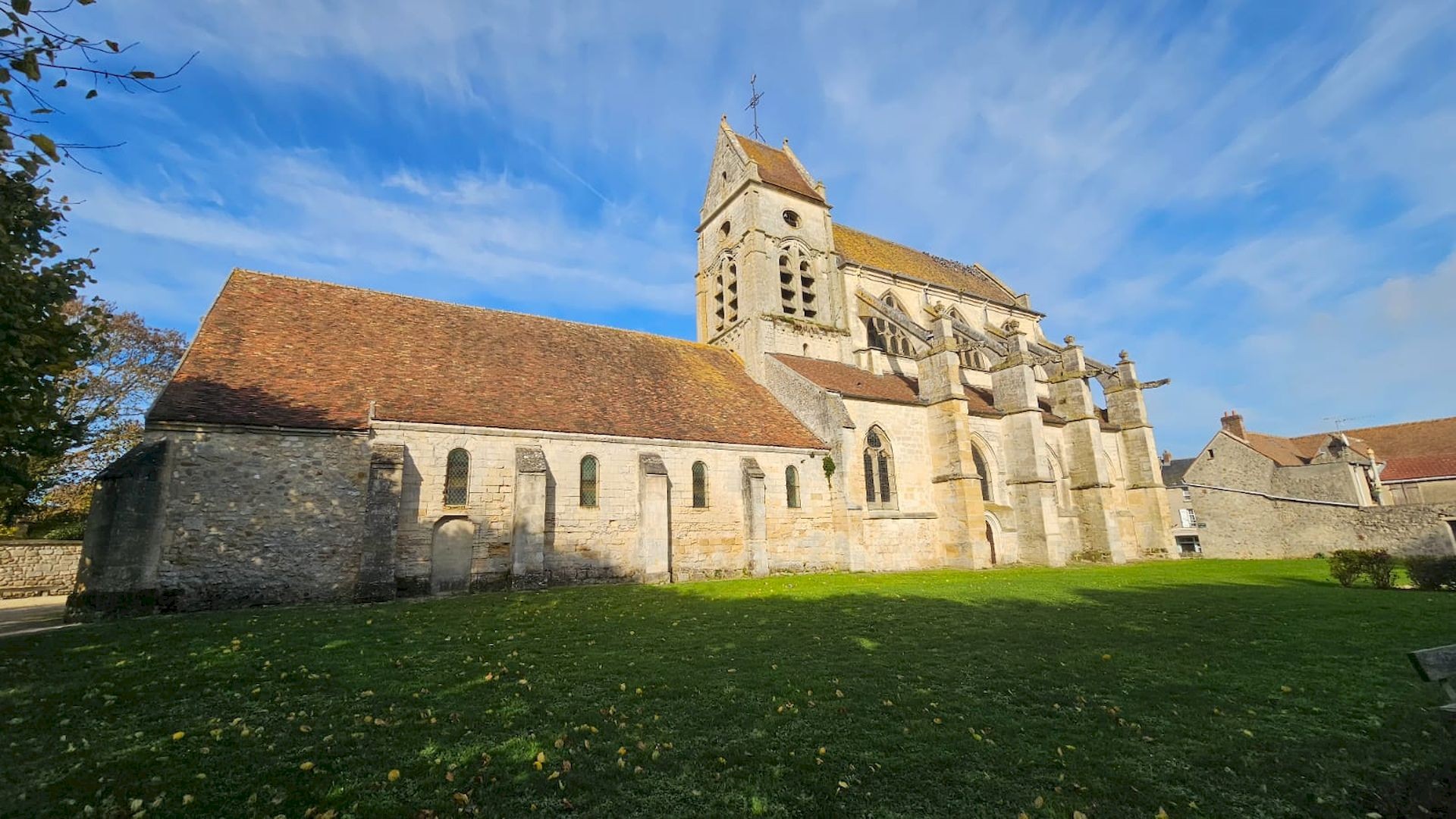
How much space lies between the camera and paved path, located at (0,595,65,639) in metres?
11.9

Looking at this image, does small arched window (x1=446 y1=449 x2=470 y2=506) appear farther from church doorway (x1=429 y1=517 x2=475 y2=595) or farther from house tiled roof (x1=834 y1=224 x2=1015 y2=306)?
house tiled roof (x1=834 y1=224 x2=1015 y2=306)

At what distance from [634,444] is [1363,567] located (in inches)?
758

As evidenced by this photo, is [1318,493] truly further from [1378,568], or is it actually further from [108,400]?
[108,400]

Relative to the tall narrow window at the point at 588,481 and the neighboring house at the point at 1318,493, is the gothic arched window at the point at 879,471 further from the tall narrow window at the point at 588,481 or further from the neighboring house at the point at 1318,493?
the neighboring house at the point at 1318,493

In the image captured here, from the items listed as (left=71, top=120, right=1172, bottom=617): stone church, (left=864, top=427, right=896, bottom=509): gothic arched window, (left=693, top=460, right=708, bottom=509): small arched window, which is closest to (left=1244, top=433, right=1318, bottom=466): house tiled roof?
(left=71, top=120, right=1172, bottom=617): stone church

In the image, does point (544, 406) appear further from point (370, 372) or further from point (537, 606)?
point (537, 606)

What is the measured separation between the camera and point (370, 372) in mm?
17359

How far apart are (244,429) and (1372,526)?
3850 centimetres

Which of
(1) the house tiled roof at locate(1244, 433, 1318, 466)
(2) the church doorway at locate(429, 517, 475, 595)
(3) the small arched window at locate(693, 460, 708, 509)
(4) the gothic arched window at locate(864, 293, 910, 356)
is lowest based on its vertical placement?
(2) the church doorway at locate(429, 517, 475, 595)

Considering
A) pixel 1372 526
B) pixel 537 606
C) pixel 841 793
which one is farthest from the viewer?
pixel 1372 526

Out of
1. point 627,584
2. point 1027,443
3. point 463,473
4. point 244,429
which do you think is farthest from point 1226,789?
point 1027,443

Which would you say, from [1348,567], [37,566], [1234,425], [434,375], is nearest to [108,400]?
[37,566]

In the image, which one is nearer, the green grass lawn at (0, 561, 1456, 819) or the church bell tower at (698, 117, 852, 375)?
the green grass lawn at (0, 561, 1456, 819)

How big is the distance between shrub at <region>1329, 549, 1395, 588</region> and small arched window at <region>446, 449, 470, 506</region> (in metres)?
22.4
